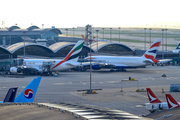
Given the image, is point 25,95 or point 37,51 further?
point 37,51

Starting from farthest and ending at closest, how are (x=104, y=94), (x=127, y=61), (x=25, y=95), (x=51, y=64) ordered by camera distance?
1. (x=127, y=61)
2. (x=51, y=64)
3. (x=104, y=94)
4. (x=25, y=95)

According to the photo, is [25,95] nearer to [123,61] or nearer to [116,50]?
[123,61]

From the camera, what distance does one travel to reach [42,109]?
64.1 ft

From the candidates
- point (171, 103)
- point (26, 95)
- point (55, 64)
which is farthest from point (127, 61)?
point (26, 95)

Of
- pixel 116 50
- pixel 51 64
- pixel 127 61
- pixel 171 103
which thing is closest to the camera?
pixel 171 103

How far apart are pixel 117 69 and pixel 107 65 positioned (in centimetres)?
717

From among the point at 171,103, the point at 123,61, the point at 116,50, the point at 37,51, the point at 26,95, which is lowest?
the point at 171,103

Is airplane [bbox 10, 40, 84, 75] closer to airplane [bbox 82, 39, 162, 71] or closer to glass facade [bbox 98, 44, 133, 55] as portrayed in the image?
airplane [bbox 82, 39, 162, 71]

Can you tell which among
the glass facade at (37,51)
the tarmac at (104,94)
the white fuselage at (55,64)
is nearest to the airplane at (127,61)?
the white fuselage at (55,64)

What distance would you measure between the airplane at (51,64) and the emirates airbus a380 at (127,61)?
11.6m

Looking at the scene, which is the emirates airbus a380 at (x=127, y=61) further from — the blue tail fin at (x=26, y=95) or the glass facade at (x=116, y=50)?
the blue tail fin at (x=26, y=95)

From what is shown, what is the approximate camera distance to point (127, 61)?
7938cm

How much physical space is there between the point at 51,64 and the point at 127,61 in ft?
73.6

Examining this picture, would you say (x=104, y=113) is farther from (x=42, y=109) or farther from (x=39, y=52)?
(x=39, y=52)
